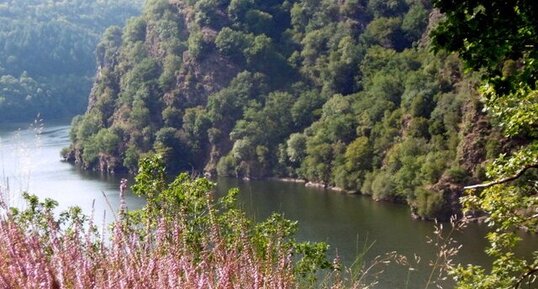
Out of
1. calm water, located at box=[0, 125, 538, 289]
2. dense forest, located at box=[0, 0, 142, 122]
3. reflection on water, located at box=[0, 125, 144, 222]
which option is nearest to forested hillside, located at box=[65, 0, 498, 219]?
calm water, located at box=[0, 125, 538, 289]

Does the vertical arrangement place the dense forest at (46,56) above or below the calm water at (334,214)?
above

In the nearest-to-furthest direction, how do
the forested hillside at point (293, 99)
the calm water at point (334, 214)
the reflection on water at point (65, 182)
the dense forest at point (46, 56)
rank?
the calm water at point (334, 214)
the reflection on water at point (65, 182)
the forested hillside at point (293, 99)
the dense forest at point (46, 56)

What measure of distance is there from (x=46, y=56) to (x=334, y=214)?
113 m

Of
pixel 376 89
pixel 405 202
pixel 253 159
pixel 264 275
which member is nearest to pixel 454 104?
pixel 405 202

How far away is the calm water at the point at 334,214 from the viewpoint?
3662 centimetres

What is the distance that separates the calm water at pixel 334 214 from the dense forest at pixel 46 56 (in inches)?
2068

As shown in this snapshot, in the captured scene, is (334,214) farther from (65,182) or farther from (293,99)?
(293,99)

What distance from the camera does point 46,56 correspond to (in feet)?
491

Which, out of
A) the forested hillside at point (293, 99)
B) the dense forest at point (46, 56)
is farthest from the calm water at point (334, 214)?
the dense forest at point (46, 56)

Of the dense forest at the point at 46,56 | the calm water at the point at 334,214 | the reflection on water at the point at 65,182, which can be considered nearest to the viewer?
the calm water at the point at 334,214

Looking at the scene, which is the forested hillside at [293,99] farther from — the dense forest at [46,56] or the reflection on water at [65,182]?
the dense forest at [46,56]

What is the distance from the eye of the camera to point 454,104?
188 ft

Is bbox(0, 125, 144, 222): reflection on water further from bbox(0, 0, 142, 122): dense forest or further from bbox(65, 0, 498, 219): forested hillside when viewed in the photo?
bbox(0, 0, 142, 122): dense forest

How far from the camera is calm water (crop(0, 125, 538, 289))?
3662 cm
